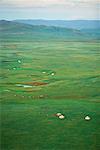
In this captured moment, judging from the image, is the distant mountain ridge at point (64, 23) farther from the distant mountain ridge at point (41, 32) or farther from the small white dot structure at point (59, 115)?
the small white dot structure at point (59, 115)

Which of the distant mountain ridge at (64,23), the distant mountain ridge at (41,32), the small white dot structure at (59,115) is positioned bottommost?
the small white dot structure at (59,115)

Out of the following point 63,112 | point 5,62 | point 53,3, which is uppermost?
point 53,3

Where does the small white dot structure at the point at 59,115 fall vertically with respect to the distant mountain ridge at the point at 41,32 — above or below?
below

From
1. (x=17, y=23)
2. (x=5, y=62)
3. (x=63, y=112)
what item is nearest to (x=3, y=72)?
(x=5, y=62)

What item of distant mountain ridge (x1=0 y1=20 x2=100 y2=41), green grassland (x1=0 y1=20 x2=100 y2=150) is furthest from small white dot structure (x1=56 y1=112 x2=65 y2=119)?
distant mountain ridge (x1=0 y1=20 x2=100 y2=41)

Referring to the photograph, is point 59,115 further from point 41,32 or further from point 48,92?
point 41,32

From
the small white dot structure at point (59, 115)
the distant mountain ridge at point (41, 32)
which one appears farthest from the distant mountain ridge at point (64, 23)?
the small white dot structure at point (59, 115)

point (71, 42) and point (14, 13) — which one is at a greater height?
point (14, 13)

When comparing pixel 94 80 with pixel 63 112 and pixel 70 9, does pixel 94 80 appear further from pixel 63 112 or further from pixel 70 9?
pixel 70 9
